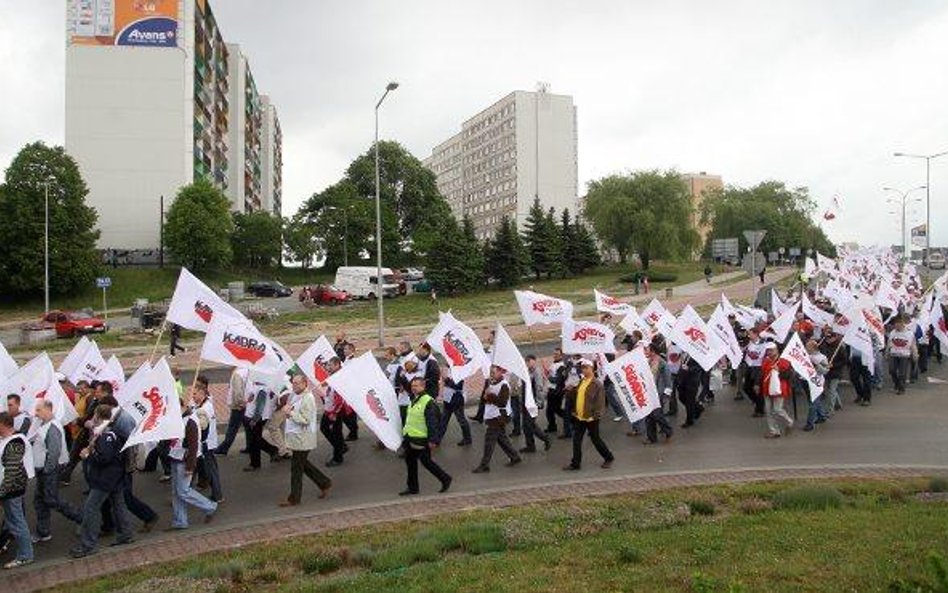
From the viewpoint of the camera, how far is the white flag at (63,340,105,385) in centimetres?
1316

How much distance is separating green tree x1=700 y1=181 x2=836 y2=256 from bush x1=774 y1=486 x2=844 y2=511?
280 feet

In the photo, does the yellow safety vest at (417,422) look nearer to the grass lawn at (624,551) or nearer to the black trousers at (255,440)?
the grass lawn at (624,551)

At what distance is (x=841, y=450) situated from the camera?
1229 cm

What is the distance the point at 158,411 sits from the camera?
30.2 feet

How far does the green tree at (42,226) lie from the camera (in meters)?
55.7

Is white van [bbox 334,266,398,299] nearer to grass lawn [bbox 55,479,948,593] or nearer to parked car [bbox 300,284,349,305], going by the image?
parked car [bbox 300,284,349,305]

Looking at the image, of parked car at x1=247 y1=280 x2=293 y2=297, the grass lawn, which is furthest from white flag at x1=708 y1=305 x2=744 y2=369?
parked car at x1=247 y1=280 x2=293 y2=297

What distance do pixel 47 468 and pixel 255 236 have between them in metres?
71.9

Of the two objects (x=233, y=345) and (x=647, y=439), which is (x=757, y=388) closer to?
(x=647, y=439)

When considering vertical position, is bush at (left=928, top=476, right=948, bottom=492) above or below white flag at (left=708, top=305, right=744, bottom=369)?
below

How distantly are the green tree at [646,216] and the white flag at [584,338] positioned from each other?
5488 centimetres

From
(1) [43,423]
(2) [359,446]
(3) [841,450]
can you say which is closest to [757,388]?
(3) [841,450]

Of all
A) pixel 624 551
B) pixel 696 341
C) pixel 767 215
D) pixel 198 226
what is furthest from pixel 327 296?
pixel 767 215

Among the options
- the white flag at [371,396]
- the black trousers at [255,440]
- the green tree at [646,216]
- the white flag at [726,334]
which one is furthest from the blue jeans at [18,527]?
the green tree at [646,216]
